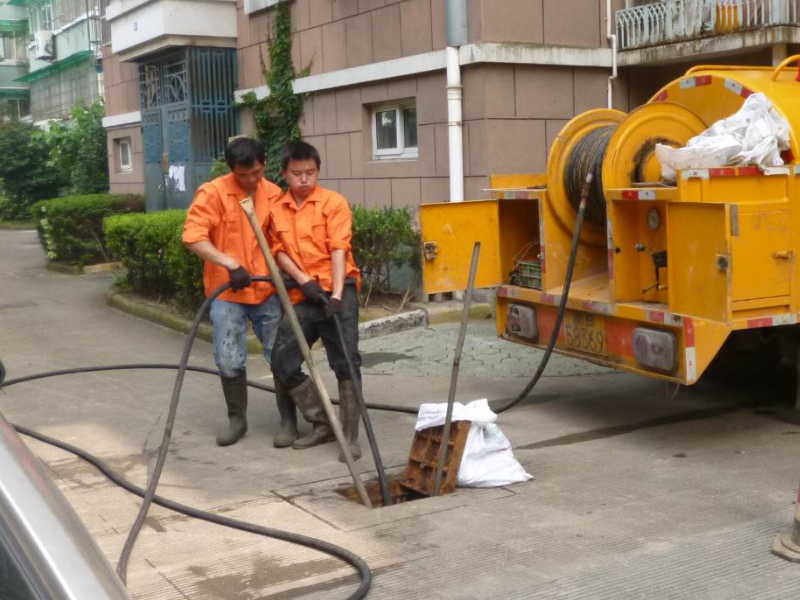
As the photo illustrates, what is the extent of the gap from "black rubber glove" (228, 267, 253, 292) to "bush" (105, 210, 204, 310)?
14.6 ft

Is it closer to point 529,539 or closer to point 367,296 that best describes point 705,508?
point 529,539

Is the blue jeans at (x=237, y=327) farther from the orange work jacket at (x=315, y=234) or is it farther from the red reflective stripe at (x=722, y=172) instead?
the red reflective stripe at (x=722, y=172)

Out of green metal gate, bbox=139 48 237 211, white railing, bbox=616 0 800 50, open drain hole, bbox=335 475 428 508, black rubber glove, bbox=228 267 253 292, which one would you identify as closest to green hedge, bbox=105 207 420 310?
white railing, bbox=616 0 800 50

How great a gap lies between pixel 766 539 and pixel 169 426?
2.79 m

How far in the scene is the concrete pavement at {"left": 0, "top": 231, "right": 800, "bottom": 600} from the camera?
439cm

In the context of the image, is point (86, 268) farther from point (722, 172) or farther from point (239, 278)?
point (722, 172)

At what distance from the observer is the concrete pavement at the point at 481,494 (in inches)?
173

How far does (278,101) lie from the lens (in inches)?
558

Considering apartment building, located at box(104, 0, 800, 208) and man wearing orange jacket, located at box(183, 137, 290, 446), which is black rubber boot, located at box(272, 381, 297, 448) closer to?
man wearing orange jacket, located at box(183, 137, 290, 446)

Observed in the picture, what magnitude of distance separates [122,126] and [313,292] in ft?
47.9

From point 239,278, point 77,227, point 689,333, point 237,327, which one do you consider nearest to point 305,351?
point 239,278

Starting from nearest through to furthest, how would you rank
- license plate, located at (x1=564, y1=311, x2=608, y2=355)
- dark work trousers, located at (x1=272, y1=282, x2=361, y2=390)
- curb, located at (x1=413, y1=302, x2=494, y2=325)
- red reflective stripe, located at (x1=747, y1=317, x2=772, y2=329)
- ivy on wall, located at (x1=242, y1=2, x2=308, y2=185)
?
red reflective stripe, located at (x1=747, y1=317, x2=772, y2=329)
dark work trousers, located at (x1=272, y1=282, x2=361, y2=390)
license plate, located at (x1=564, y1=311, x2=608, y2=355)
curb, located at (x1=413, y1=302, x2=494, y2=325)
ivy on wall, located at (x1=242, y1=2, x2=308, y2=185)

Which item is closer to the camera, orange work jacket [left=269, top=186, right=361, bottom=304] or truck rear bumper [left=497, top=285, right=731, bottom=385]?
truck rear bumper [left=497, top=285, right=731, bottom=385]

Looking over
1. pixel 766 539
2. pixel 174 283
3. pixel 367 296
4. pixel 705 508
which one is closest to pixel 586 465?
pixel 705 508
